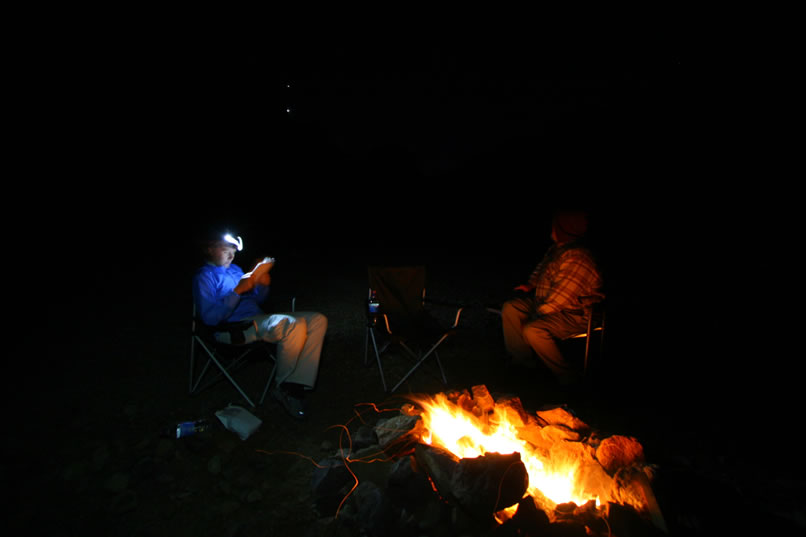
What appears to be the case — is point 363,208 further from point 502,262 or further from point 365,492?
point 365,492

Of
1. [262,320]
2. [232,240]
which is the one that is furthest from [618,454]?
[232,240]

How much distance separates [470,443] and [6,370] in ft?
16.0

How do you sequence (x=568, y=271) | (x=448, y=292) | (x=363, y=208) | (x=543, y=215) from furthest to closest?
(x=363, y=208)
(x=543, y=215)
(x=448, y=292)
(x=568, y=271)

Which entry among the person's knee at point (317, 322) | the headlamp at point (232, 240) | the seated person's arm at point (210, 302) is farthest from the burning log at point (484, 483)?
the headlamp at point (232, 240)

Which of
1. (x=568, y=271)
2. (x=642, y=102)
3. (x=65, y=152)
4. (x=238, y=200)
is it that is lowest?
(x=568, y=271)

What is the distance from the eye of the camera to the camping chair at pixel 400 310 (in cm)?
370

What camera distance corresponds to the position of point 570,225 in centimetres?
343

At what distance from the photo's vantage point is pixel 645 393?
140 inches

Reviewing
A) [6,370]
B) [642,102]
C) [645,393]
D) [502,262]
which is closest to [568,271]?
[645,393]

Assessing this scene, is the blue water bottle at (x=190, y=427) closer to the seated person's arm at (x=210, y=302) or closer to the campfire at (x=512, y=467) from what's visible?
the seated person's arm at (x=210, y=302)

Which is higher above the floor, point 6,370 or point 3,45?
point 3,45

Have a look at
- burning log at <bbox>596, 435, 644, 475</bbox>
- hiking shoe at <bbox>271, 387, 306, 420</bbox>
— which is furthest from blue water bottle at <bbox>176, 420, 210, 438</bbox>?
burning log at <bbox>596, 435, 644, 475</bbox>

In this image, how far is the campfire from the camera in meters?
1.84

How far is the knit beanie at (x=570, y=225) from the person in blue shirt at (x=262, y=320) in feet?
8.12
